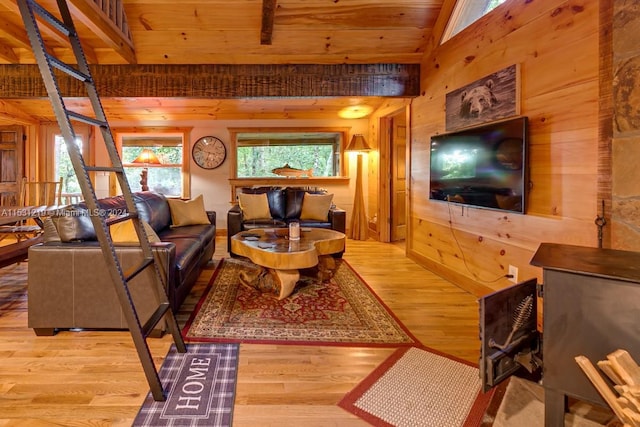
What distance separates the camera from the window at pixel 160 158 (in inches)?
237

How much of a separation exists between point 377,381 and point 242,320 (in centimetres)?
113

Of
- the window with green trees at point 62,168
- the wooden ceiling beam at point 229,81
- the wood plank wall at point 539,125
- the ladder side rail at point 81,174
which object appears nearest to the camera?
the ladder side rail at point 81,174

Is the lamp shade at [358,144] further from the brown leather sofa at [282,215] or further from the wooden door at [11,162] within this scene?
the wooden door at [11,162]

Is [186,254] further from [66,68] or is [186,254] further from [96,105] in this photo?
[66,68]

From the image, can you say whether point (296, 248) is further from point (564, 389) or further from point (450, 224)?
point (564, 389)

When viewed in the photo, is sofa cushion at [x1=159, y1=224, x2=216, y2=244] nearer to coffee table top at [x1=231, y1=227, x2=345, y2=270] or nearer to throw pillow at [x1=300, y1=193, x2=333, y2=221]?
coffee table top at [x1=231, y1=227, x2=345, y2=270]

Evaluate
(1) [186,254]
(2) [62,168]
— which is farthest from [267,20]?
(2) [62,168]

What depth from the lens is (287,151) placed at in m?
6.14

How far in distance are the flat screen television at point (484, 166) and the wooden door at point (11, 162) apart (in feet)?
22.0

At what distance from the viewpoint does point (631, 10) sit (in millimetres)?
1612

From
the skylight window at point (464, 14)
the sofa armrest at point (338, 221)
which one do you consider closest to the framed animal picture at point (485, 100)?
the skylight window at point (464, 14)

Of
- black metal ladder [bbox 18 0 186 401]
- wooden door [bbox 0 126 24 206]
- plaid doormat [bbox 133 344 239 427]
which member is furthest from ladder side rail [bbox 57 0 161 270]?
wooden door [bbox 0 126 24 206]

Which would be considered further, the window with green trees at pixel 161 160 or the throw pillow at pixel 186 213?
the window with green trees at pixel 161 160

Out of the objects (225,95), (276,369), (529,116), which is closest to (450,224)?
(529,116)
